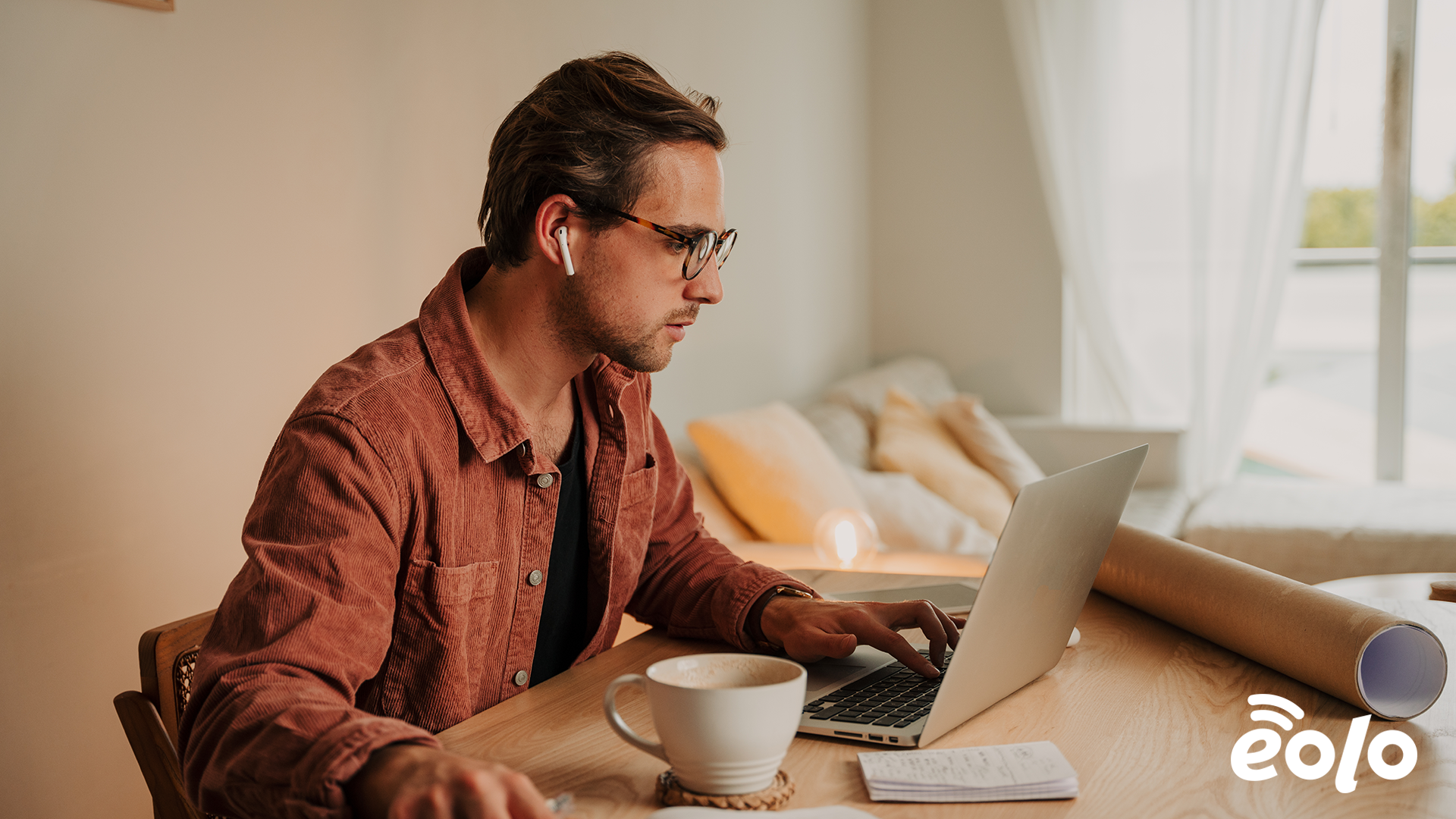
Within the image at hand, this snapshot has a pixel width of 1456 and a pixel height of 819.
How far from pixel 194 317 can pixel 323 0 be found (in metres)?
0.53

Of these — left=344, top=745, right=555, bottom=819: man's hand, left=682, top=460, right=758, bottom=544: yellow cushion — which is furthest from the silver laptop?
left=682, top=460, right=758, bottom=544: yellow cushion

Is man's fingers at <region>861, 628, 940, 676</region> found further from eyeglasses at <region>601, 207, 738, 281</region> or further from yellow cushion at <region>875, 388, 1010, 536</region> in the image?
yellow cushion at <region>875, 388, 1010, 536</region>

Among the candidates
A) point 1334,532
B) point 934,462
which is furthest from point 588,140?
point 1334,532

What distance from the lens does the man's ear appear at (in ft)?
3.70

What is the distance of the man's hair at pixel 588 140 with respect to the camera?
1.12m

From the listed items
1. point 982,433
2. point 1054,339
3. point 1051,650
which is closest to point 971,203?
point 1054,339

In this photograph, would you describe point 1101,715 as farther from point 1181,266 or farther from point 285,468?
point 1181,266

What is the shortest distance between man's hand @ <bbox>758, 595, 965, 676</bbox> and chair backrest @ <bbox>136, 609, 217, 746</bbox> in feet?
1.81

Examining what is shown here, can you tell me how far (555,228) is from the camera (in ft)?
3.73

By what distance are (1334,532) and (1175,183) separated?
1617 millimetres

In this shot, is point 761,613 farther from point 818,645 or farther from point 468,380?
point 468,380

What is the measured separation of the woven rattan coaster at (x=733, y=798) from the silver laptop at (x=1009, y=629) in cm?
12

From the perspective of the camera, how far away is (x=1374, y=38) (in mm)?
3939

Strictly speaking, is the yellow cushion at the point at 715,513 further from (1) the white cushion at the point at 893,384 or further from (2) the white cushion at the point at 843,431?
(1) the white cushion at the point at 893,384
